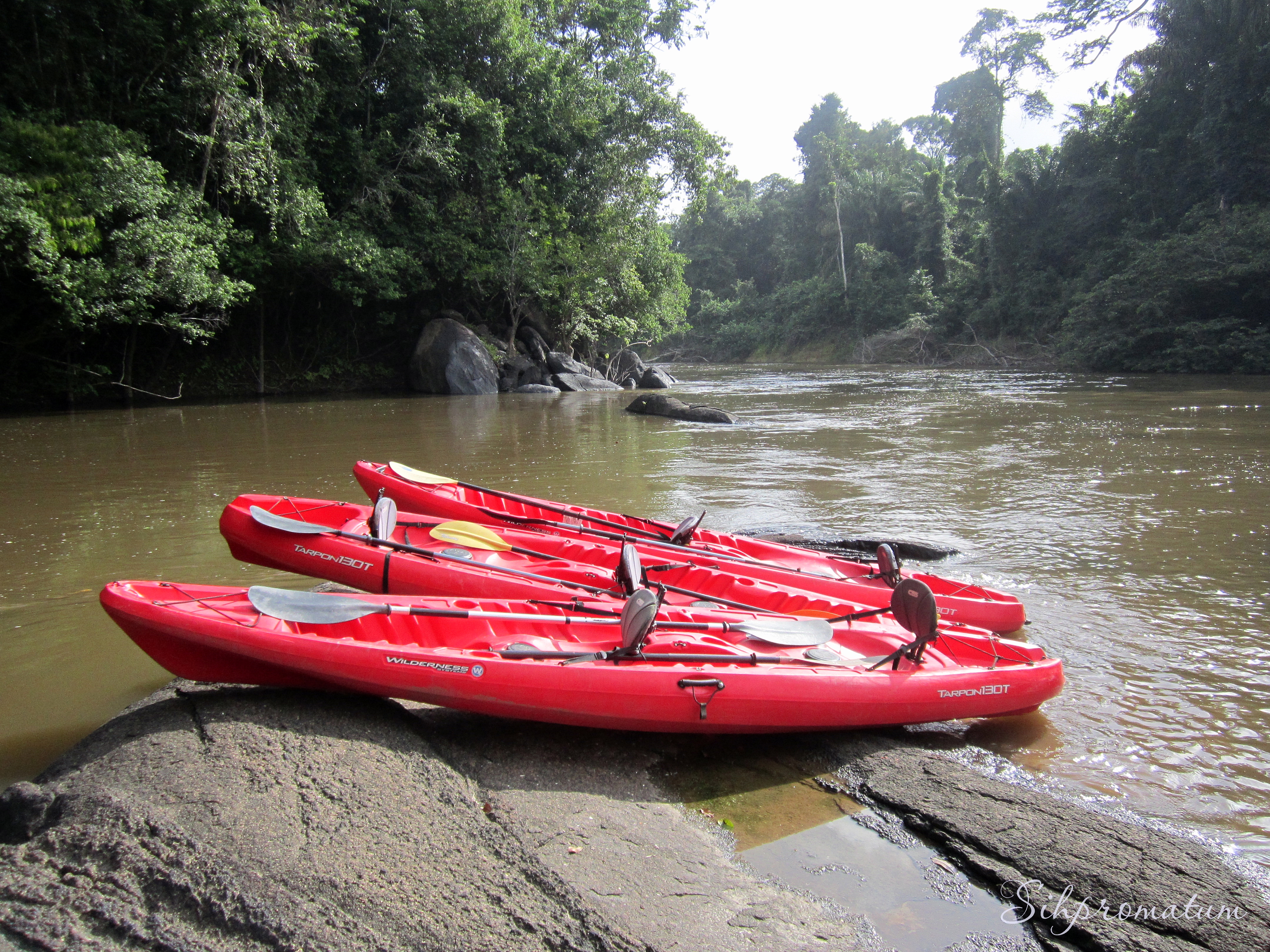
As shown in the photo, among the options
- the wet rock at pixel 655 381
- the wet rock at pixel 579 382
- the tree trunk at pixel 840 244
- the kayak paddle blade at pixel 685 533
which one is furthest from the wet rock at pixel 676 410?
the tree trunk at pixel 840 244

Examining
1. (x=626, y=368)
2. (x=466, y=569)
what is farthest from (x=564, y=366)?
(x=466, y=569)

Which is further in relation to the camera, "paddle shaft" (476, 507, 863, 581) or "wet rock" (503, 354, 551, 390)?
"wet rock" (503, 354, 551, 390)

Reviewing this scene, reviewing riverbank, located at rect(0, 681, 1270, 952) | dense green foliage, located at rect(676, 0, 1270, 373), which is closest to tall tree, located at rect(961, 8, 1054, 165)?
dense green foliage, located at rect(676, 0, 1270, 373)

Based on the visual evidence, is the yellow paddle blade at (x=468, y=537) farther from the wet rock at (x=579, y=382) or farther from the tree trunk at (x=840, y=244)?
the tree trunk at (x=840, y=244)

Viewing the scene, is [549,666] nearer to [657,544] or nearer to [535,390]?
[657,544]

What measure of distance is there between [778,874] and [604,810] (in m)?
0.56

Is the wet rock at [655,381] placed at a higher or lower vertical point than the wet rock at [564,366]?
lower

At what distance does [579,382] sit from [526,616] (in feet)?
60.6

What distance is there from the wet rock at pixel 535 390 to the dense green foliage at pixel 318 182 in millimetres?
2199

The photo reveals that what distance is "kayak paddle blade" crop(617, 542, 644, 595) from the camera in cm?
365

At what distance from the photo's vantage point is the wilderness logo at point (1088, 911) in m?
2.13

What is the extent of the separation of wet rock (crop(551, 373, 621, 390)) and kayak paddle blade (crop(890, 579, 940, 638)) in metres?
18.2

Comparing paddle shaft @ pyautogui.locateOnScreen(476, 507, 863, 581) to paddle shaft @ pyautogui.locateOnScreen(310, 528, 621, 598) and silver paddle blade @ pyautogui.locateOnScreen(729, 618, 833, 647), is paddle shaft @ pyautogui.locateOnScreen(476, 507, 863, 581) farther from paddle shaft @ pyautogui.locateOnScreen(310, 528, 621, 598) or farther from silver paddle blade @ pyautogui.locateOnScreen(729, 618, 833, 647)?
silver paddle blade @ pyautogui.locateOnScreen(729, 618, 833, 647)

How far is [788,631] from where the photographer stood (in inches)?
136
